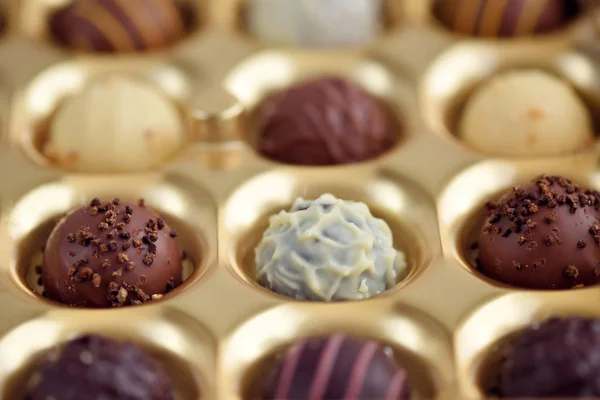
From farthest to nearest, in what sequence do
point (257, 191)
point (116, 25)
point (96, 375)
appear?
point (116, 25) < point (257, 191) < point (96, 375)

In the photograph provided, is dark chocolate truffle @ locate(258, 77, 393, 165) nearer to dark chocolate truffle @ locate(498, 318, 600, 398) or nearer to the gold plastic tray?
the gold plastic tray

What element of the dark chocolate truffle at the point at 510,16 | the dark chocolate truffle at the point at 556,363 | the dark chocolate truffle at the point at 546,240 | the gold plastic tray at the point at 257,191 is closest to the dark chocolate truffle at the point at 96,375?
the gold plastic tray at the point at 257,191

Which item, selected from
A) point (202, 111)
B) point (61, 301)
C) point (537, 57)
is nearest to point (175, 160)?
point (202, 111)

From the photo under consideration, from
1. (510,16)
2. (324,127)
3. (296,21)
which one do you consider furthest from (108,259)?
(510,16)

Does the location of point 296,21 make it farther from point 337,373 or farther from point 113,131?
point 337,373

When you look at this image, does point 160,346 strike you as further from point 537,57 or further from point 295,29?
point 537,57

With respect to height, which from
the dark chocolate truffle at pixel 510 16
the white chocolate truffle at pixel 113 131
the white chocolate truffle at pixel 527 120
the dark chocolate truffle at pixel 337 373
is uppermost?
the dark chocolate truffle at pixel 510 16

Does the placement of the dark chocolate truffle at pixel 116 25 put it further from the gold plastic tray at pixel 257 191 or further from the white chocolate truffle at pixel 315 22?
the white chocolate truffle at pixel 315 22
